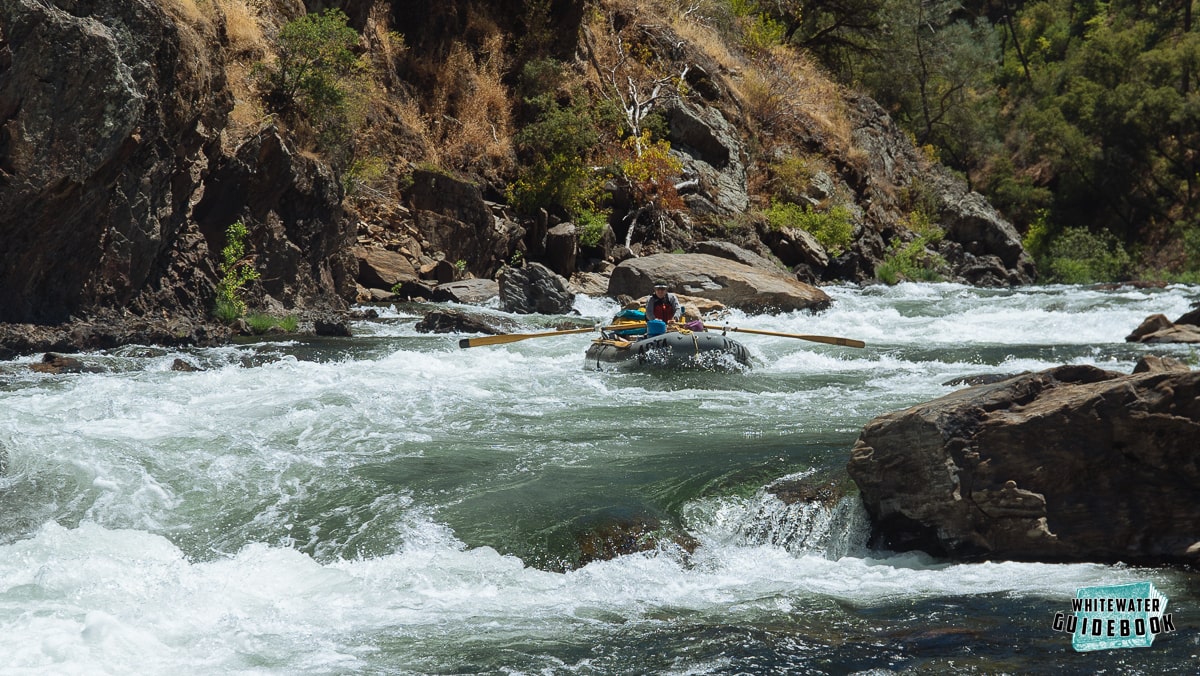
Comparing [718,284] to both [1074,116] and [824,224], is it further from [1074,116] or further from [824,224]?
[1074,116]

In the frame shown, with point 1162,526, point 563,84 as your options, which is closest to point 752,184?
point 563,84

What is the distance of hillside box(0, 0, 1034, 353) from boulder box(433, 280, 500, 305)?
0.35 m

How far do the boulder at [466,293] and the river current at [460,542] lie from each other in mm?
7121

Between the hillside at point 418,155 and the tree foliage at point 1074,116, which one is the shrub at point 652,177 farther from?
the tree foliage at point 1074,116

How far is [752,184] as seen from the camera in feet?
87.9

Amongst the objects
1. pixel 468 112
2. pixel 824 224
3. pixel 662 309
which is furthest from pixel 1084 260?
pixel 662 309

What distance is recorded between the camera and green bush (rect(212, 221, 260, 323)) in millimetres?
13727

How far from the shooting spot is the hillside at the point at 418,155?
11133 mm

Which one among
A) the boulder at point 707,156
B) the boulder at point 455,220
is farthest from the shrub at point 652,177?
the boulder at point 455,220

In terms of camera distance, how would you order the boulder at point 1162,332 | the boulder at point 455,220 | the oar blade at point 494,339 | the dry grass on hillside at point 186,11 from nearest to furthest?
the oar blade at point 494,339 < the dry grass on hillside at point 186,11 < the boulder at point 1162,332 < the boulder at point 455,220

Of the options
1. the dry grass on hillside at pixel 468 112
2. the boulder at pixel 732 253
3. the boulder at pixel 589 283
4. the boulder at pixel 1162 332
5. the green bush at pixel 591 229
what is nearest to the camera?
the boulder at pixel 1162 332

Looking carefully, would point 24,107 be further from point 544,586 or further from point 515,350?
point 544,586

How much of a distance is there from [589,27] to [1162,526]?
76.6 ft

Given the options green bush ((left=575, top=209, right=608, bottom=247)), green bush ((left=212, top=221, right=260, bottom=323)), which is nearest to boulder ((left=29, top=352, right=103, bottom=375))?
green bush ((left=212, top=221, right=260, bottom=323))
